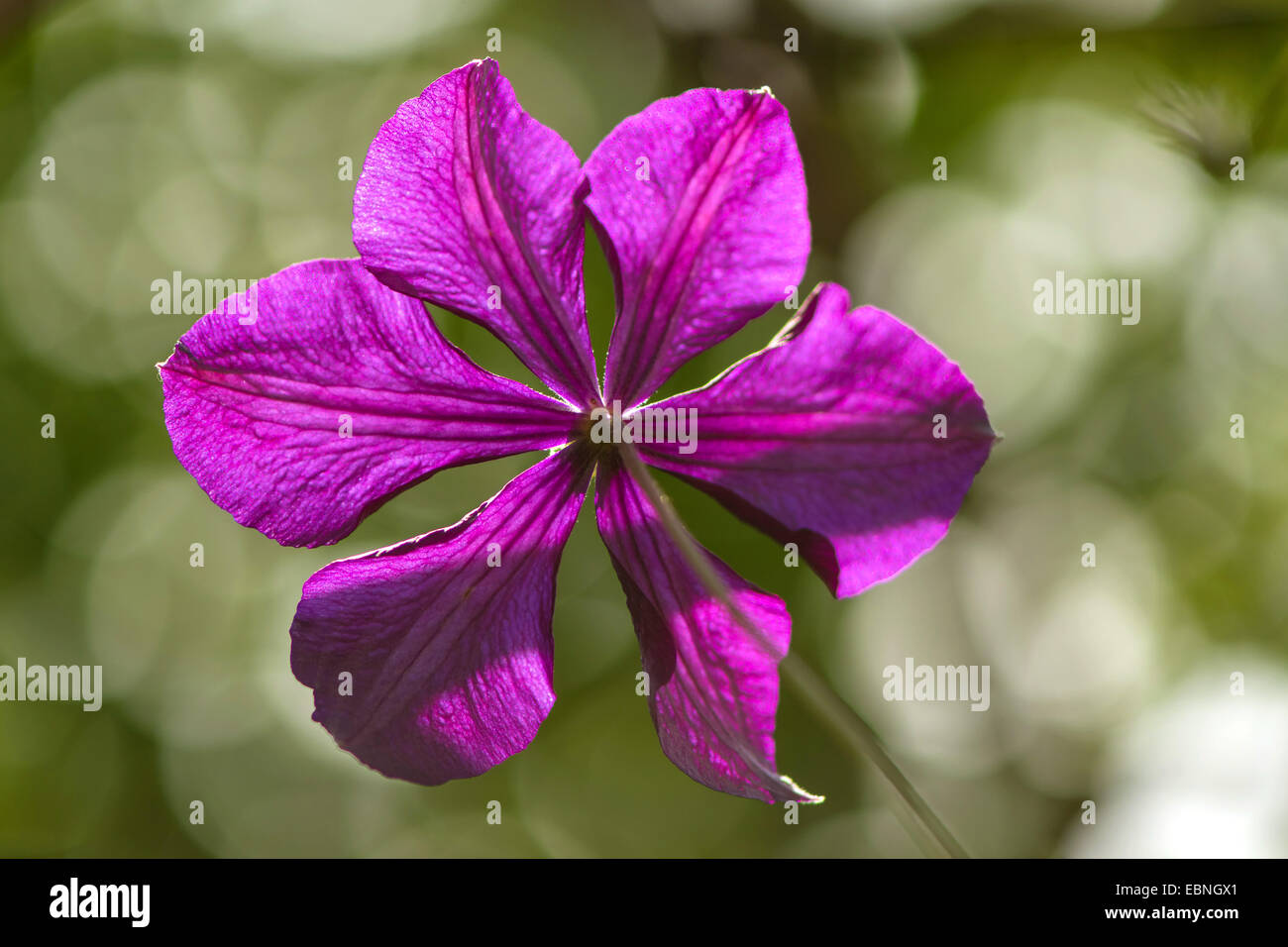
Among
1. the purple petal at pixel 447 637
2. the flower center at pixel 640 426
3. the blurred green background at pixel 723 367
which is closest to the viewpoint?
the purple petal at pixel 447 637

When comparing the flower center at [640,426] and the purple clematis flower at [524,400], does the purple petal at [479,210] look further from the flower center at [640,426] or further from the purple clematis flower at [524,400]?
the flower center at [640,426]

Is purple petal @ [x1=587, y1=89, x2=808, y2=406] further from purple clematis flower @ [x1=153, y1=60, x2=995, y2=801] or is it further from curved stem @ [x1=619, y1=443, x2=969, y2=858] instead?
curved stem @ [x1=619, y1=443, x2=969, y2=858]

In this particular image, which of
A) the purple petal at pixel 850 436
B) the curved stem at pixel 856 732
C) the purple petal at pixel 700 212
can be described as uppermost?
the purple petal at pixel 700 212

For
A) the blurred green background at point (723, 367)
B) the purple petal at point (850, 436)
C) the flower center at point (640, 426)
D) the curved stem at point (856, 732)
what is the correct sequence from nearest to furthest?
1. the curved stem at point (856, 732)
2. the purple petal at point (850, 436)
3. the flower center at point (640, 426)
4. the blurred green background at point (723, 367)

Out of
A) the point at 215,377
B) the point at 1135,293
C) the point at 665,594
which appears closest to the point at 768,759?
the point at 665,594

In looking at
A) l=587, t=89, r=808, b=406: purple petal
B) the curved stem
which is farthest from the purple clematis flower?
the curved stem

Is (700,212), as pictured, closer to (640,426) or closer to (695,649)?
(640,426)

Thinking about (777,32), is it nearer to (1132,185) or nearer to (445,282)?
(445,282)

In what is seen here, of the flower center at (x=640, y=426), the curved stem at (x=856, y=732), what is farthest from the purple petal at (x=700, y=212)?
the curved stem at (x=856, y=732)
